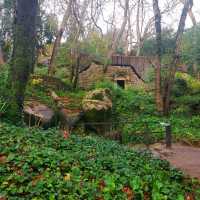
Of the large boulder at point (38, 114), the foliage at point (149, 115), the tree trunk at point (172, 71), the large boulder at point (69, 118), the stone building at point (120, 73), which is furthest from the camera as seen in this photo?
the stone building at point (120, 73)

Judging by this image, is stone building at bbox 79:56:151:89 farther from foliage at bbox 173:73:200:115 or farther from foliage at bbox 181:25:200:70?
foliage at bbox 173:73:200:115

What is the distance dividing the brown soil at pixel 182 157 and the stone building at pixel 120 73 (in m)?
11.3

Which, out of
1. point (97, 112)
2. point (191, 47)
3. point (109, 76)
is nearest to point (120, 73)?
point (109, 76)

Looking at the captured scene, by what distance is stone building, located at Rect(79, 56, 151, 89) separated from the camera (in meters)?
24.3

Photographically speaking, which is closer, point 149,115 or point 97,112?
point 97,112

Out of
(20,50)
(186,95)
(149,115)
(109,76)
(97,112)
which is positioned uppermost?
(20,50)

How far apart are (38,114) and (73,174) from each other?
852cm

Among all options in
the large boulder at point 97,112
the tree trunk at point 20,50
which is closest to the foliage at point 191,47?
the large boulder at point 97,112

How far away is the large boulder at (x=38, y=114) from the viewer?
13.6 metres

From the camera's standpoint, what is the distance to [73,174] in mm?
5824

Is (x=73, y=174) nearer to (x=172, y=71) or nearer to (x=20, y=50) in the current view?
(x=20, y=50)

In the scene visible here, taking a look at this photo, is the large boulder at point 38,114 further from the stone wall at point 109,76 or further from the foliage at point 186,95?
the stone wall at point 109,76

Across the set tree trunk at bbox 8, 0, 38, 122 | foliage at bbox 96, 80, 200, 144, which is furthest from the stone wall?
tree trunk at bbox 8, 0, 38, 122

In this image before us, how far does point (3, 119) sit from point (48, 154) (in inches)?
174
